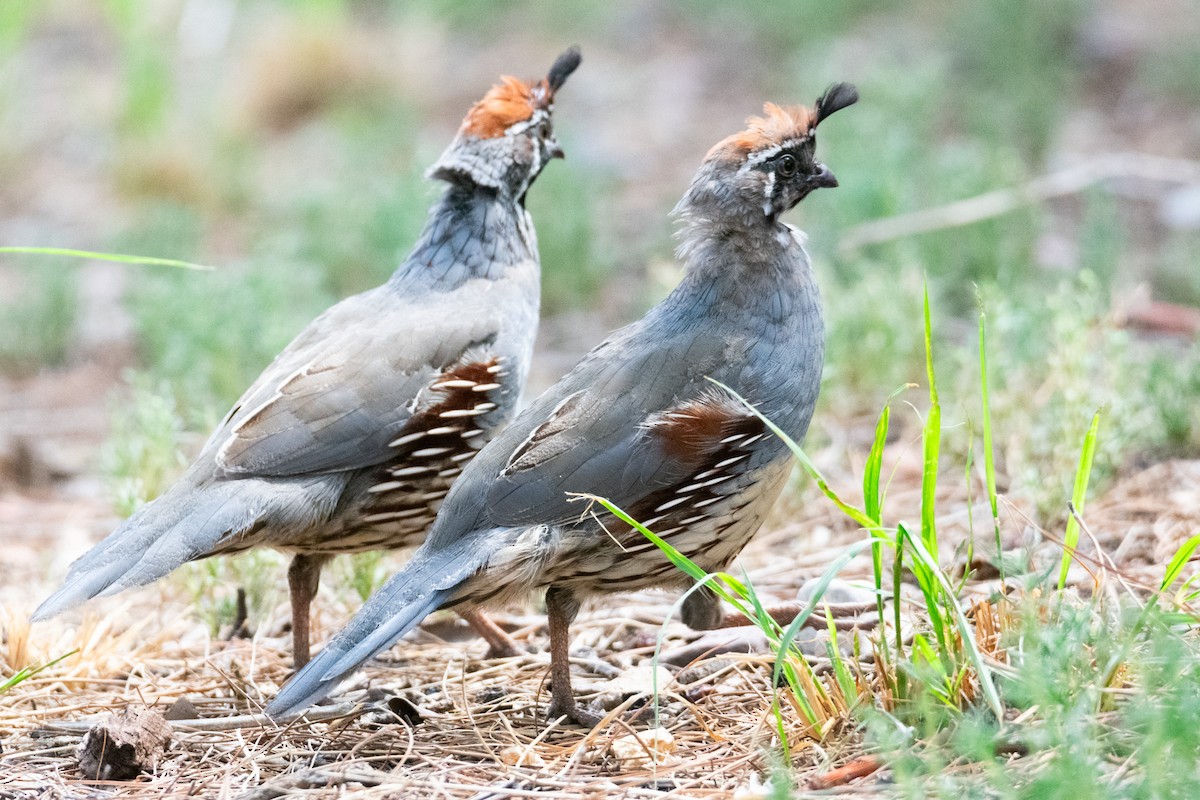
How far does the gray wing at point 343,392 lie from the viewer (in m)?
4.45

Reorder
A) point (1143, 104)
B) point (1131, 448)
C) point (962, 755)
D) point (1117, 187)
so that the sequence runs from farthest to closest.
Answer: point (1143, 104)
point (1117, 187)
point (1131, 448)
point (962, 755)

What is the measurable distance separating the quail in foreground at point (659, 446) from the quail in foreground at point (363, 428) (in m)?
0.59

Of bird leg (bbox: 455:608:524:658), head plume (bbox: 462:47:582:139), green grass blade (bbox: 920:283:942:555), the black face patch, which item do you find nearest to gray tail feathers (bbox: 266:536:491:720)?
bird leg (bbox: 455:608:524:658)

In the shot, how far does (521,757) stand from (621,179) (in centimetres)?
A: 733

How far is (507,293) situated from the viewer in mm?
5062

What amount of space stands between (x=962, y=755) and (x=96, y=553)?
2482mm

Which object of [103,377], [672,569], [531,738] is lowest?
[531,738]

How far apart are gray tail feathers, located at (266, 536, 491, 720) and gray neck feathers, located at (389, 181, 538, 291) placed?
4.89 ft

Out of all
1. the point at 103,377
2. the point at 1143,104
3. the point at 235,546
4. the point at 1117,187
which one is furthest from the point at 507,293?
the point at 1143,104

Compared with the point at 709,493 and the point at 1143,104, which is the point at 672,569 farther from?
the point at 1143,104

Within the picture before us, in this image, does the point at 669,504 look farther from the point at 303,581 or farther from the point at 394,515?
the point at 303,581

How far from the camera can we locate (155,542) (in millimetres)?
4105

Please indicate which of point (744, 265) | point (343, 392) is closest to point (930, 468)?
point (744, 265)

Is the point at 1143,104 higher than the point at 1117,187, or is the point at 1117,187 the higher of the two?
the point at 1143,104
